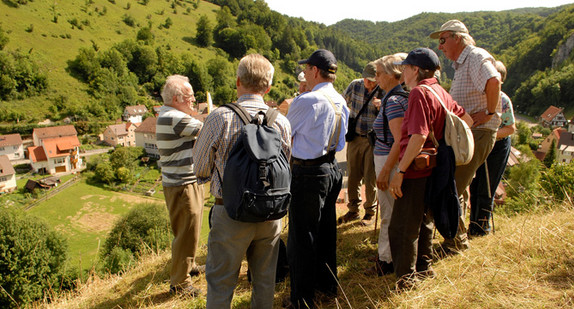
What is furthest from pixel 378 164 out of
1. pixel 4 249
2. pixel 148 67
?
pixel 148 67

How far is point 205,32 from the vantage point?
101 metres

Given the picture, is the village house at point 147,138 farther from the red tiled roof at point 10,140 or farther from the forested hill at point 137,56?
the red tiled roof at point 10,140

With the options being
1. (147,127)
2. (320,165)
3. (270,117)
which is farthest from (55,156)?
(270,117)

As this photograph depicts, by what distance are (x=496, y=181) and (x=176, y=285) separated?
3.74 m

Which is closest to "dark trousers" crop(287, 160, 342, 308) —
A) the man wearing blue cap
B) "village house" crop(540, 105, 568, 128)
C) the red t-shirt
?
the man wearing blue cap

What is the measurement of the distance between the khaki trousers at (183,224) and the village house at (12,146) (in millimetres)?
57724

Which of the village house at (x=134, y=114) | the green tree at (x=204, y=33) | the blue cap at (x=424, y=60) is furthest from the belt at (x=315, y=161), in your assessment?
the green tree at (x=204, y=33)

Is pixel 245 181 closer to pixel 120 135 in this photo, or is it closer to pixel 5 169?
pixel 5 169

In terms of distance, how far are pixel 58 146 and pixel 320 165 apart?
4968 cm

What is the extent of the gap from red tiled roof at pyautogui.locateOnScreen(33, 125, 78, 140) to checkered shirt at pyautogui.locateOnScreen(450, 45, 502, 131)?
193 ft

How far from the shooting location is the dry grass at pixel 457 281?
2.22 meters

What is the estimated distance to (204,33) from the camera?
100875mm

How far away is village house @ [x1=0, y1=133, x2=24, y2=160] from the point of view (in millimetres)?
46719

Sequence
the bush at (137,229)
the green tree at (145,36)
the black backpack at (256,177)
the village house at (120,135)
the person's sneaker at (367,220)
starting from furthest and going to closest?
the green tree at (145,36) < the village house at (120,135) < the bush at (137,229) < the person's sneaker at (367,220) < the black backpack at (256,177)
